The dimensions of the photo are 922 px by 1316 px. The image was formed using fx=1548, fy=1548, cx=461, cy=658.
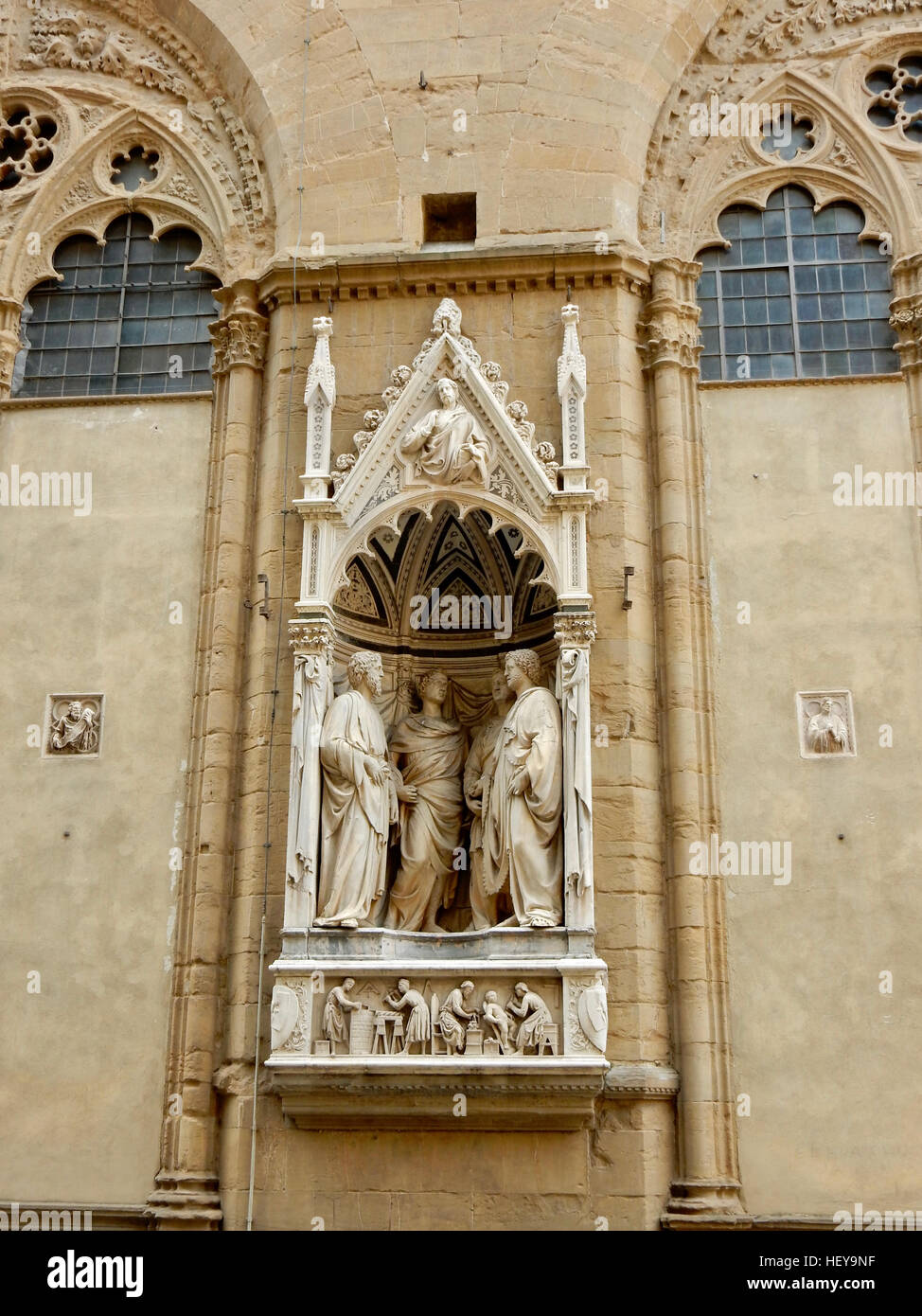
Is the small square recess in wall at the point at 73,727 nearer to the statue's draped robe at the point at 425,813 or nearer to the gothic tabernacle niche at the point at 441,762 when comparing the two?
the gothic tabernacle niche at the point at 441,762

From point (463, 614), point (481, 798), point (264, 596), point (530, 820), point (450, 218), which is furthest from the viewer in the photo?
point (450, 218)

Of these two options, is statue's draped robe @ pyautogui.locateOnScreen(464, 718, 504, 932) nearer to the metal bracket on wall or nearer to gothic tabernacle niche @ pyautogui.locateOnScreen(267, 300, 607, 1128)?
gothic tabernacle niche @ pyautogui.locateOnScreen(267, 300, 607, 1128)

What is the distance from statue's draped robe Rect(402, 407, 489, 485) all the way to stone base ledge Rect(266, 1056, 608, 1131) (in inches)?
184

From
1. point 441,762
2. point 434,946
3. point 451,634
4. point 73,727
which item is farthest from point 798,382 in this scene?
point 73,727

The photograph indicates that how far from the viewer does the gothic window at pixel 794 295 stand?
14.1 m

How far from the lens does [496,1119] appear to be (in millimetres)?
11336

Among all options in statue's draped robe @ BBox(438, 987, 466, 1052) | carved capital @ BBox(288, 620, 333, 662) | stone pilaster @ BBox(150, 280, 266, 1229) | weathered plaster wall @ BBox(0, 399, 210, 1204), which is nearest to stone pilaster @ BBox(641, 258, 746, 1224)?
statue's draped robe @ BBox(438, 987, 466, 1052)

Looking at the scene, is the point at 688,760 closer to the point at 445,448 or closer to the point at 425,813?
the point at 425,813

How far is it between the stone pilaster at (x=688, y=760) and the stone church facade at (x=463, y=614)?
40 mm

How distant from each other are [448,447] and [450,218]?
2.76m

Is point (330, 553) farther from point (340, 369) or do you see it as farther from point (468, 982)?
point (468, 982)

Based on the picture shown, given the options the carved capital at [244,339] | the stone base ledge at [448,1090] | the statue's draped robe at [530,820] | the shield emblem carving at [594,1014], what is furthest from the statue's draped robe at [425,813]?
the carved capital at [244,339]

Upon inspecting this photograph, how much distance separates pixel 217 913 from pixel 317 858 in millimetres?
1153

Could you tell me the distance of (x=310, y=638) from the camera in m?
12.4
